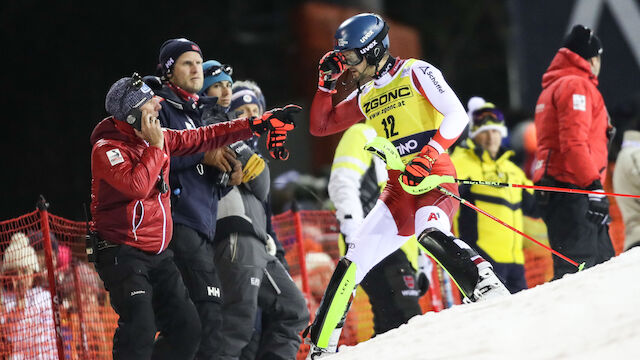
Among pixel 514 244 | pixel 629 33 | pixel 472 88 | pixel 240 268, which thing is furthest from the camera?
pixel 472 88

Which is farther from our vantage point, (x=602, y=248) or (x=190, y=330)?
(x=602, y=248)

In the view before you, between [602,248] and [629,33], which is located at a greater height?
[629,33]

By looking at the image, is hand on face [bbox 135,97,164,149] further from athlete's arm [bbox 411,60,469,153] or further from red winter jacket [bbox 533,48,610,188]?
red winter jacket [bbox 533,48,610,188]

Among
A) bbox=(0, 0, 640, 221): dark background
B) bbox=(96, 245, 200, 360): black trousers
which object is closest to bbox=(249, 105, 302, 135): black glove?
bbox=(96, 245, 200, 360): black trousers

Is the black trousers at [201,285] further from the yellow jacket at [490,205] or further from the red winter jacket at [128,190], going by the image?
the yellow jacket at [490,205]

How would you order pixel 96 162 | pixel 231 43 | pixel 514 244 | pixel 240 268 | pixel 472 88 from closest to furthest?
1. pixel 96 162
2. pixel 240 268
3. pixel 514 244
4. pixel 231 43
5. pixel 472 88

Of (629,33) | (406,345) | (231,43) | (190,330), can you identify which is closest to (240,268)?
(190,330)

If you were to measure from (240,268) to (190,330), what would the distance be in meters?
0.75

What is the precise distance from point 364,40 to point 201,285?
5.64 feet

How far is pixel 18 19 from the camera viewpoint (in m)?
12.5

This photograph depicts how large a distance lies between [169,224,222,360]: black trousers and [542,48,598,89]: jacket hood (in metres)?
3.10

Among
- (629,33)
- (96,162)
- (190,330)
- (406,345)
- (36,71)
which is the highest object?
(36,71)

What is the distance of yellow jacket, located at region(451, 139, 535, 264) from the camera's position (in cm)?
739

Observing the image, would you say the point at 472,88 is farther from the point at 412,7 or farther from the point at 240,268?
the point at 240,268
